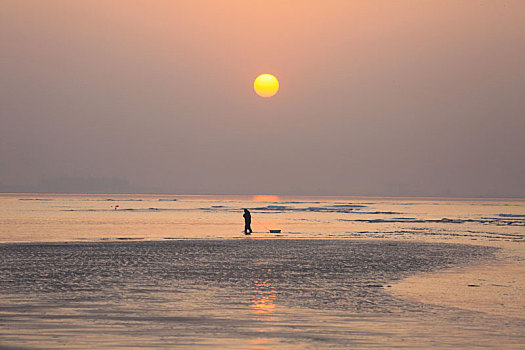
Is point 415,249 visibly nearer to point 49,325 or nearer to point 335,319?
point 335,319

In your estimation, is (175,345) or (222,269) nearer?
(175,345)

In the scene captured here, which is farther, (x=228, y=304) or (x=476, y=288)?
(x=476, y=288)

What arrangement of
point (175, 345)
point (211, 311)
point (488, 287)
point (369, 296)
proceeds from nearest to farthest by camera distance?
point (175, 345) → point (211, 311) → point (369, 296) → point (488, 287)

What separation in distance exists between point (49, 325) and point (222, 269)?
39.2 ft

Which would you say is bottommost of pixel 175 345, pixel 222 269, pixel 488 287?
pixel 175 345

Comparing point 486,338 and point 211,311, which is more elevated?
point 211,311

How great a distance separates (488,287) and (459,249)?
16.4m

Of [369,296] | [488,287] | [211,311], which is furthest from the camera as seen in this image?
[488,287]

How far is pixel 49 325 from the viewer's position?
1405 centimetres

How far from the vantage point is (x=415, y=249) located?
120ft

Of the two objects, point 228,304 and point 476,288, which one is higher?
point 476,288

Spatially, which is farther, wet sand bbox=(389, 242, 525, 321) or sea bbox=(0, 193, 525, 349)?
wet sand bbox=(389, 242, 525, 321)

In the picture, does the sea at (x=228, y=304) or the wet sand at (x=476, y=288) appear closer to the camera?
the sea at (x=228, y=304)

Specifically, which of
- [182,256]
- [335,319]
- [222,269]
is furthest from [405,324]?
[182,256]
